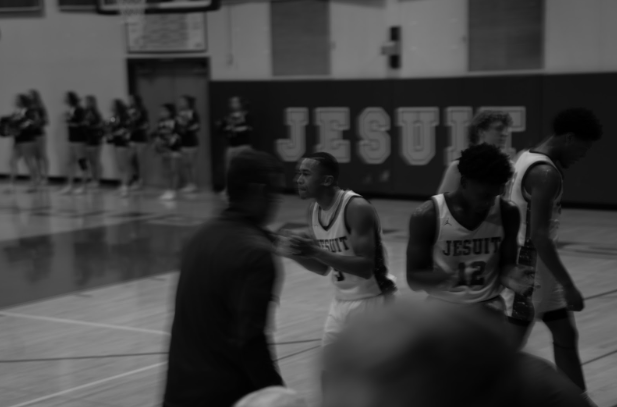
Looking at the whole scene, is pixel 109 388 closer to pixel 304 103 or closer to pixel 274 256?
pixel 274 256

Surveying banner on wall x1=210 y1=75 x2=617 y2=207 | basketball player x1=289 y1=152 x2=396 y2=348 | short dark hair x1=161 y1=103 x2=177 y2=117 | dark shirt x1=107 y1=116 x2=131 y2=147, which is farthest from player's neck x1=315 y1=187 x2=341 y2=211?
dark shirt x1=107 y1=116 x2=131 y2=147

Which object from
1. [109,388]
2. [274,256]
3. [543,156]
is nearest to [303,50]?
[109,388]

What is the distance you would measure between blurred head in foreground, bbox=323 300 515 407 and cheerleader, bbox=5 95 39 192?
20527 millimetres

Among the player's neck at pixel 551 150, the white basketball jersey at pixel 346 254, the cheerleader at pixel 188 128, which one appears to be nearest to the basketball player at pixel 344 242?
the white basketball jersey at pixel 346 254

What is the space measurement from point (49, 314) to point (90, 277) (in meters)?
2.01

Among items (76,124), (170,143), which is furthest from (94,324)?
(76,124)

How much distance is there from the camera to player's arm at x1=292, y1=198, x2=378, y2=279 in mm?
5051

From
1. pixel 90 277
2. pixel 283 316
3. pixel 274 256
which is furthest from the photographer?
pixel 90 277

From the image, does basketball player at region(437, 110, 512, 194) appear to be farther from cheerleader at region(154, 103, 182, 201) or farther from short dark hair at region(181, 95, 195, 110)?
short dark hair at region(181, 95, 195, 110)

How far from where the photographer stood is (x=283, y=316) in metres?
9.52

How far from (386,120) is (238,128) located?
2.96 m

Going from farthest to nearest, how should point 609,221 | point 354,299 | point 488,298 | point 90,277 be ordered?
1. point 609,221
2. point 90,277
3. point 354,299
4. point 488,298

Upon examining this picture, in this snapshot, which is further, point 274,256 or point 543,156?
point 543,156

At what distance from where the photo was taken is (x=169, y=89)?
2139 centimetres
